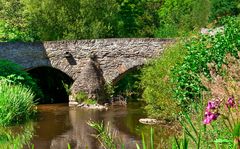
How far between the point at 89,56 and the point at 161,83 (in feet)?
28.2

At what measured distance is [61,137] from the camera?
12.4 m

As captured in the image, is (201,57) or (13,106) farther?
(13,106)

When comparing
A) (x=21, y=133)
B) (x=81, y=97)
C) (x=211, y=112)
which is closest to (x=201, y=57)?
(x=21, y=133)

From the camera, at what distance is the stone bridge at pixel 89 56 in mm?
21156

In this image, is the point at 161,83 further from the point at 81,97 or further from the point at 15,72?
the point at 15,72

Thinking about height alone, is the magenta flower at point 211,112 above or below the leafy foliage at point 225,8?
below

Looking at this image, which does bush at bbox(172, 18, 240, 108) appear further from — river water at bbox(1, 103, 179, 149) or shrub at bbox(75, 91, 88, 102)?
shrub at bbox(75, 91, 88, 102)

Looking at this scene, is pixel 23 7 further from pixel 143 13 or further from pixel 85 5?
pixel 143 13

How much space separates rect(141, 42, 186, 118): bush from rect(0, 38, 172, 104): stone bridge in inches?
255

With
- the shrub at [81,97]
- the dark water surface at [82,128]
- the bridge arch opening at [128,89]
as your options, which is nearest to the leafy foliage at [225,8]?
the bridge arch opening at [128,89]

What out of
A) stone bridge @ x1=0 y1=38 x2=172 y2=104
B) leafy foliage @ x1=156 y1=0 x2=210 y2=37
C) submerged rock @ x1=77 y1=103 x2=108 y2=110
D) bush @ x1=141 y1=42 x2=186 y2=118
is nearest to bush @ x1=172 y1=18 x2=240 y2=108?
bush @ x1=141 y1=42 x2=186 y2=118

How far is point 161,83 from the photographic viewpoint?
44.8 ft

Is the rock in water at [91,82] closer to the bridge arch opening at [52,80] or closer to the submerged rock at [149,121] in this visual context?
the bridge arch opening at [52,80]

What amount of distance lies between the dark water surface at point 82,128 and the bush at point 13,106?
47 cm
